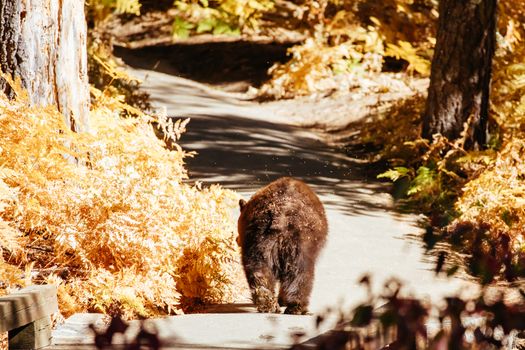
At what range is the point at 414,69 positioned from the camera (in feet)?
62.6

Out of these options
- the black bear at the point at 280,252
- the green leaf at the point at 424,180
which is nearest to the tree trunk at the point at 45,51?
the black bear at the point at 280,252

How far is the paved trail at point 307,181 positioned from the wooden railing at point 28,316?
82 cm

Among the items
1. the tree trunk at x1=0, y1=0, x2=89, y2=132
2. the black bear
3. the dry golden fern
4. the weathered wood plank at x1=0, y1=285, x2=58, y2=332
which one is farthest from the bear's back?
the weathered wood plank at x1=0, y1=285, x2=58, y2=332

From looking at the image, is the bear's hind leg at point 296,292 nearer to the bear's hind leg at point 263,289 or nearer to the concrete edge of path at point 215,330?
the bear's hind leg at point 263,289

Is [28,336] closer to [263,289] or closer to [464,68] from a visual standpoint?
[263,289]

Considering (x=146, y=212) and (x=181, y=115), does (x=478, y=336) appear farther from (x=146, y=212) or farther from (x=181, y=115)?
(x=181, y=115)

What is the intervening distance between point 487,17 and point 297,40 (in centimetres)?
1189

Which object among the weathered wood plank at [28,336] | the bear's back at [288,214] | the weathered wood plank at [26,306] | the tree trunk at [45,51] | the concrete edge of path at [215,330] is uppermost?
the tree trunk at [45,51]

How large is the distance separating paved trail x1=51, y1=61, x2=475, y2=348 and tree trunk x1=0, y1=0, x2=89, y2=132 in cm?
234

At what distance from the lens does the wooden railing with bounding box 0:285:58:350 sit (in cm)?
508

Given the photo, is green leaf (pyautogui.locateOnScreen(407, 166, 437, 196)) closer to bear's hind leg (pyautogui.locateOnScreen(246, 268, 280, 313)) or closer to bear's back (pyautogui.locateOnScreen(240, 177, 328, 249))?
bear's back (pyautogui.locateOnScreen(240, 177, 328, 249))

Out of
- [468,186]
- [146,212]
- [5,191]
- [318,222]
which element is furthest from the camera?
[468,186]

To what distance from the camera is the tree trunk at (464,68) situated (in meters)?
12.3

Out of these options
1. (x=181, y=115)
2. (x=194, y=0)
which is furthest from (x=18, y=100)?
(x=181, y=115)
